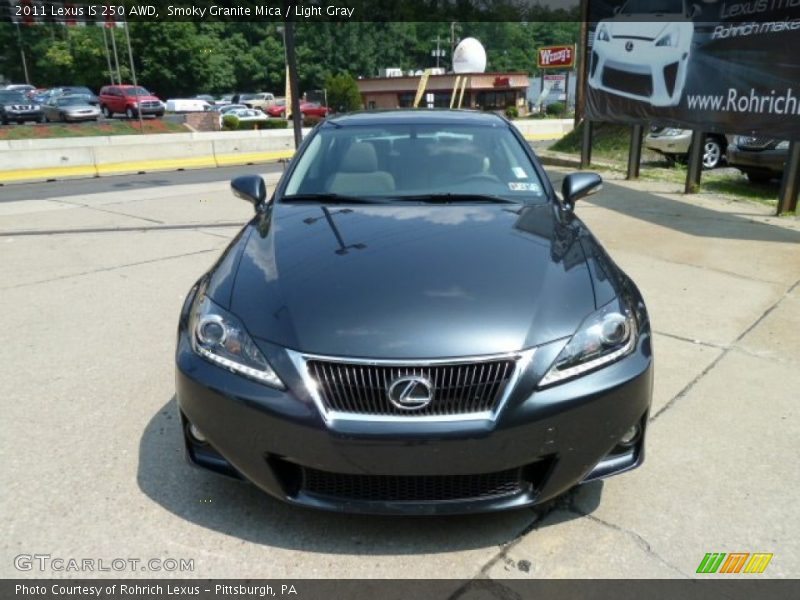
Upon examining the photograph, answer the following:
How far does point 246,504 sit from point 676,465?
1882 mm

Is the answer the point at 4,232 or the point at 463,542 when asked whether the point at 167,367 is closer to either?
the point at 463,542

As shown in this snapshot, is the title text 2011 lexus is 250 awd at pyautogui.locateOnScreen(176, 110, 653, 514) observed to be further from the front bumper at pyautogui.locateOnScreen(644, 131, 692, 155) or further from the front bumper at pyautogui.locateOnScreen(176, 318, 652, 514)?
the front bumper at pyautogui.locateOnScreen(644, 131, 692, 155)

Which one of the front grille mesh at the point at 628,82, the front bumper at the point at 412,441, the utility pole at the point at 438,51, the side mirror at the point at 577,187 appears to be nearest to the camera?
the front bumper at the point at 412,441

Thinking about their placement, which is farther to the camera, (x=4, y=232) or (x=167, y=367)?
(x=4, y=232)

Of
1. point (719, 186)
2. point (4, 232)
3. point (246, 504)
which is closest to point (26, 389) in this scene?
point (246, 504)

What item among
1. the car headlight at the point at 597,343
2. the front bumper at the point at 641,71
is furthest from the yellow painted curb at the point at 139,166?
the car headlight at the point at 597,343

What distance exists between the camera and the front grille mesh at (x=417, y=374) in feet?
6.91

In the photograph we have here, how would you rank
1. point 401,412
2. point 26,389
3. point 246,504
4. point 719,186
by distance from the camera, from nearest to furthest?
point 401,412 < point 246,504 < point 26,389 < point 719,186

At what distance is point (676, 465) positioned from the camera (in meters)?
2.87

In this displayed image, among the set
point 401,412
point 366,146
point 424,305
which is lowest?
point 401,412

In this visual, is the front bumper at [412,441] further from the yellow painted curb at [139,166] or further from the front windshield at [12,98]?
the front windshield at [12,98]

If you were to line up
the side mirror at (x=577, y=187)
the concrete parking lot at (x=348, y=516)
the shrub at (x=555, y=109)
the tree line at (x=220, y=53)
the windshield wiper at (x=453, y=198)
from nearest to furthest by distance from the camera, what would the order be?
the concrete parking lot at (x=348, y=516) < the windshield wiper at (x=453, y=198) < the side mirror at (x=577, y=187) < the shrub at (x=555, y=109) < the tree line at (x=220, y=53)

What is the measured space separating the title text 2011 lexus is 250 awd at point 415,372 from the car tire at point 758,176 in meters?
9.53

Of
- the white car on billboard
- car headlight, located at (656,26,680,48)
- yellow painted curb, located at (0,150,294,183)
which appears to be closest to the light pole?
yellow painted curb, located at (0,150,294,183)
